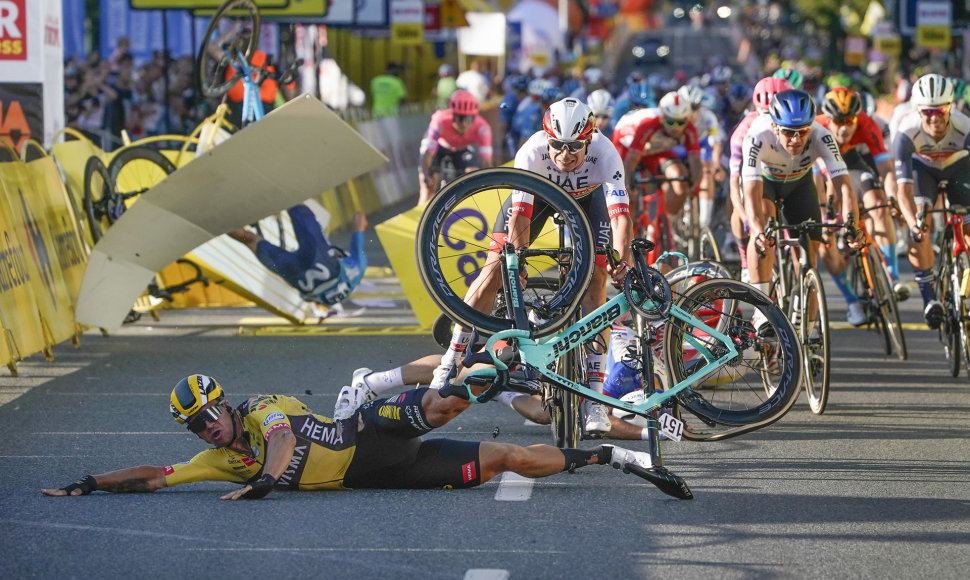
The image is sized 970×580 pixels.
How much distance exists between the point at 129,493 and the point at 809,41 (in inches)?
3499

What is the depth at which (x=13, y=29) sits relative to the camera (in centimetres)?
1374

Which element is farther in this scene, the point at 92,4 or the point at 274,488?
the point at 92,4

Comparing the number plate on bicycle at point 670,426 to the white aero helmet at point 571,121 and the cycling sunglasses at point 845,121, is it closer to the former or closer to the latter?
the white aero helmet at point 571,121

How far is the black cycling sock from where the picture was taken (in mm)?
7258

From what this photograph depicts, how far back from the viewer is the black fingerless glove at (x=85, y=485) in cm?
706

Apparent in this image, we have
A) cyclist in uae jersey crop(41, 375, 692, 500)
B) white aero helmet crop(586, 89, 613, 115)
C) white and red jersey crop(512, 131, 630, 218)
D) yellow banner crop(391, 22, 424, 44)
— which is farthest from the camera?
yellow banner crop(391, 22, 424, 44)

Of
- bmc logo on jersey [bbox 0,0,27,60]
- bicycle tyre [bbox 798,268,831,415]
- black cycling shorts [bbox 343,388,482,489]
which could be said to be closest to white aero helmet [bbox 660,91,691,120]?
bicycle tyre [bbox 798,268,831,415]

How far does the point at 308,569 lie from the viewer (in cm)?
595

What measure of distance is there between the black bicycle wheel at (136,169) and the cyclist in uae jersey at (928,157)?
20.3 ft

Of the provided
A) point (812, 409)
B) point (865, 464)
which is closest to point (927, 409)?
point (812, 409)

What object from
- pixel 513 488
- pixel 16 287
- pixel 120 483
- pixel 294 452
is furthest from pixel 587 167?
pixel 16 287

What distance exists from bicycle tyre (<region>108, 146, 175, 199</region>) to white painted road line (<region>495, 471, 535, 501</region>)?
20.1 feet

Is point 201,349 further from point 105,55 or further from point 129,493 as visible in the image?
point 105,55

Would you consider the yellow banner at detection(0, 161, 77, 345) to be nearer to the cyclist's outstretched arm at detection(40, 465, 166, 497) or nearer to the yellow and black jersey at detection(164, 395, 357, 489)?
the cyclist's outstretched arm at detection(40, 465, 166, 497)
